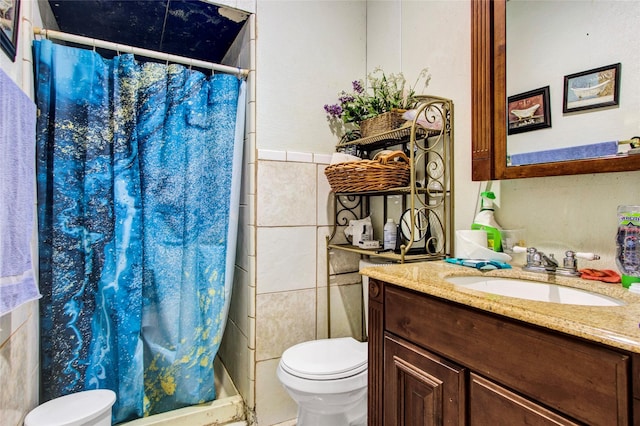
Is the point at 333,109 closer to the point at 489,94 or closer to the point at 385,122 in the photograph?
the point at 385,122

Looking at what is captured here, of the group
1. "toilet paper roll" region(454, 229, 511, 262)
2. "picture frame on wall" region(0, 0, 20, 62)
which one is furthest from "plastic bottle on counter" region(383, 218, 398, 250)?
"picture frame on wall" region(0, 0, 20, 62)

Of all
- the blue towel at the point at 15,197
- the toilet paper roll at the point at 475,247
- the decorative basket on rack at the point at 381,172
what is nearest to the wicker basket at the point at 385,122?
the decorative basket on rack at the point at 381,172

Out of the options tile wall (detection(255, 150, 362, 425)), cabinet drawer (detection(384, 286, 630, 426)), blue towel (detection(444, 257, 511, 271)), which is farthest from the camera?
tile wall (detection(255, 150, 362, 425))

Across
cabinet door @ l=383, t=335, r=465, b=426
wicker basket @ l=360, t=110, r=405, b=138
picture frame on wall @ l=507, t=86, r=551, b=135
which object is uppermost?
wicker basket @ l=360, t=110, r=405, b=138

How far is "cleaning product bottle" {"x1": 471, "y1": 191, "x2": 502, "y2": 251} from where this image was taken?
112 cm

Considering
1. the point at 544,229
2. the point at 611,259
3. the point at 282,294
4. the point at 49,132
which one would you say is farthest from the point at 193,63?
the point at 611,259

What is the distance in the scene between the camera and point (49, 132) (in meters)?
1.30

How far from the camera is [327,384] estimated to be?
1208mm

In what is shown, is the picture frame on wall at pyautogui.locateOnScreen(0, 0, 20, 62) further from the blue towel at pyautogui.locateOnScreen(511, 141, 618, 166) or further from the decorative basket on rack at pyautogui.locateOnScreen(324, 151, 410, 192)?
the blue towel at pyautogui.locateOnScreen(511, 141, 618, 166)

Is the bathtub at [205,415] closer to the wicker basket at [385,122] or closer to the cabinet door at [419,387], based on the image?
the cabinet door at [419,387]

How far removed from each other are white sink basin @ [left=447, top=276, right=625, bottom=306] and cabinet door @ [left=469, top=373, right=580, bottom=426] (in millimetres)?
304

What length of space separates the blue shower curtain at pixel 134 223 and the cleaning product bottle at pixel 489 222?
111cm

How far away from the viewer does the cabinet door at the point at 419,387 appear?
75cm

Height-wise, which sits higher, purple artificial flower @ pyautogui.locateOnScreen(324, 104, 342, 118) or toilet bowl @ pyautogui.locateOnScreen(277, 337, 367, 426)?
purple artificial flower @ pyautogui.locateOnScreen(324, 104, 342, 118)
